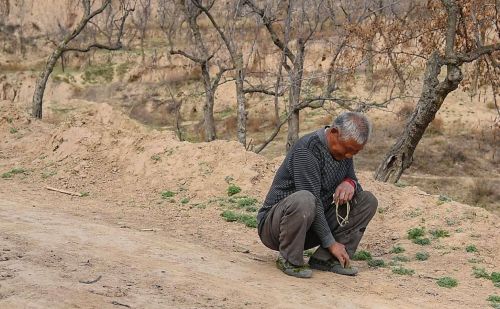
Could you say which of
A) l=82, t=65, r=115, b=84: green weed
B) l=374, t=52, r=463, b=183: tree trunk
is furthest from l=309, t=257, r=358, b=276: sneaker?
l=82, t=65, r=115, b=84: green weed

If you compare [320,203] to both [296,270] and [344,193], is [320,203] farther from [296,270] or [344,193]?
[296,270]

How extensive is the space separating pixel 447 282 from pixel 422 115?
4381mm

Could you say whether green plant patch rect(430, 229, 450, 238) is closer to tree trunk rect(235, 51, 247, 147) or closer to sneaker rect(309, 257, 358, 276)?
sneaker rect(309, 257, 358, 276)

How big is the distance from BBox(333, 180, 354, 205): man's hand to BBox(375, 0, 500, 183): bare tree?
4552 mm

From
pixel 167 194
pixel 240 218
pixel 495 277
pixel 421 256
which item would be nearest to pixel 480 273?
pixel 495 277

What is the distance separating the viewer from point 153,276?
13.1ft

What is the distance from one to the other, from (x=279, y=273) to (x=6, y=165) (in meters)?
6.18

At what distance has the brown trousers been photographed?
13.6 feet

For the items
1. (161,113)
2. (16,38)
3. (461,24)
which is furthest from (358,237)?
(16,38)

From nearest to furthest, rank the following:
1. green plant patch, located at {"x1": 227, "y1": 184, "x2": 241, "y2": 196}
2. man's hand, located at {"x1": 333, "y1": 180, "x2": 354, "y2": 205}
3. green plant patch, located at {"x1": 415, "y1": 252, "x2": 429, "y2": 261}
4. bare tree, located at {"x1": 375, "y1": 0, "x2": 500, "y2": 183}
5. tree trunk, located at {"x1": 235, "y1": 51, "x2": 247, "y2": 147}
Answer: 1. man's hand, located at {"x1": 333, "y1": 180, "x2": 354, "y2": 205}
2. green plant patch, located at {"x1": 415, "y1": 252, "x2": 429, "y2": 261}
3. green plant patch, located at {"x1": 227, "y1": 184, "x2": 241, "y2": 196}
4. bare tree, located at {"x1": 375, "y1": 0, "x2": 500, "y2": 183}
5. tree trunk, located at {"x1": 235, "y1": 51, "x2": 247, "y2": 147}

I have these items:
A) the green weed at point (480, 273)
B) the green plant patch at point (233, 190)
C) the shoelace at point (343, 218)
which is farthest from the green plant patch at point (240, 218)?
the green weed at point (480, 273)

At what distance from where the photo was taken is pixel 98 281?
12.4 feet

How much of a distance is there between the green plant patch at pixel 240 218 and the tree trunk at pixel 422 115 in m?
3.22

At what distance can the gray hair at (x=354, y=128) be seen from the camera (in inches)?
160
